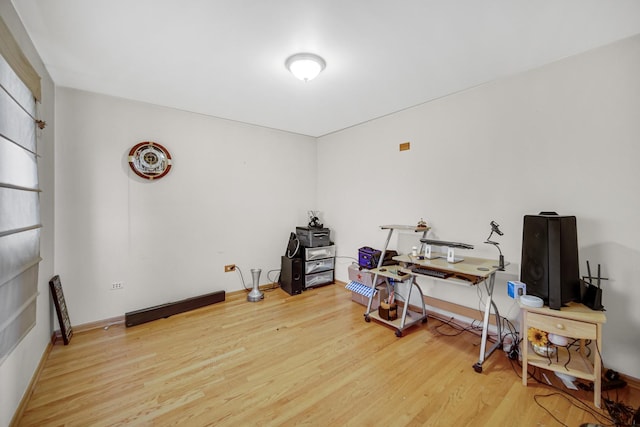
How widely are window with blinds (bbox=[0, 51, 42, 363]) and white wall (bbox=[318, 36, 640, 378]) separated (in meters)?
3.25

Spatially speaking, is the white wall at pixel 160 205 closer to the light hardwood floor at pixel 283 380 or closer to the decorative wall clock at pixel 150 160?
the decorative wall clock at pixel 150 160

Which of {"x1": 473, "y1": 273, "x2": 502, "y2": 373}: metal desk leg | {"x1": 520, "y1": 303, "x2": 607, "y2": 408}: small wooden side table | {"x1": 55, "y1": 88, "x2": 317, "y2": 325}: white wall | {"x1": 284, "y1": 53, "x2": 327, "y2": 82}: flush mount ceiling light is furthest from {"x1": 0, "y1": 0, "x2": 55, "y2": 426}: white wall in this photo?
{"x1": 520, "y1": 303, "x2": 607, "y2": 408}: small wooden side table

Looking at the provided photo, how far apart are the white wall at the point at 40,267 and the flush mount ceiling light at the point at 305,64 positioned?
1649 millimetres

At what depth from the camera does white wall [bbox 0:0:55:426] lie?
1404mm

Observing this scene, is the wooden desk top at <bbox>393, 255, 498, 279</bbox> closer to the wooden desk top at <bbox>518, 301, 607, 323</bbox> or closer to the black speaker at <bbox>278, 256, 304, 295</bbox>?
the wooden desk top at <bbox>518, 301, 607, 323</bbox>

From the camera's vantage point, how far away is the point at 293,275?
3.56 m

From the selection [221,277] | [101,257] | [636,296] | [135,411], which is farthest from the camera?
[221,277]

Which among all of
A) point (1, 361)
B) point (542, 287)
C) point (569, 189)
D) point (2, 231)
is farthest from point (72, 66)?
point (569, 189)

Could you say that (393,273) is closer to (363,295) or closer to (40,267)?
(363,295)

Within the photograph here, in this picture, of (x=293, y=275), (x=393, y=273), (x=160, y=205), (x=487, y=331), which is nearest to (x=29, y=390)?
(x=160, y=205)

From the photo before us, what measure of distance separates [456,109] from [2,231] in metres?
3.57

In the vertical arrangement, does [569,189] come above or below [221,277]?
above

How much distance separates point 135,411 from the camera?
5.15 feet

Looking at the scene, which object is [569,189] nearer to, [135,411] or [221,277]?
[135,411]
